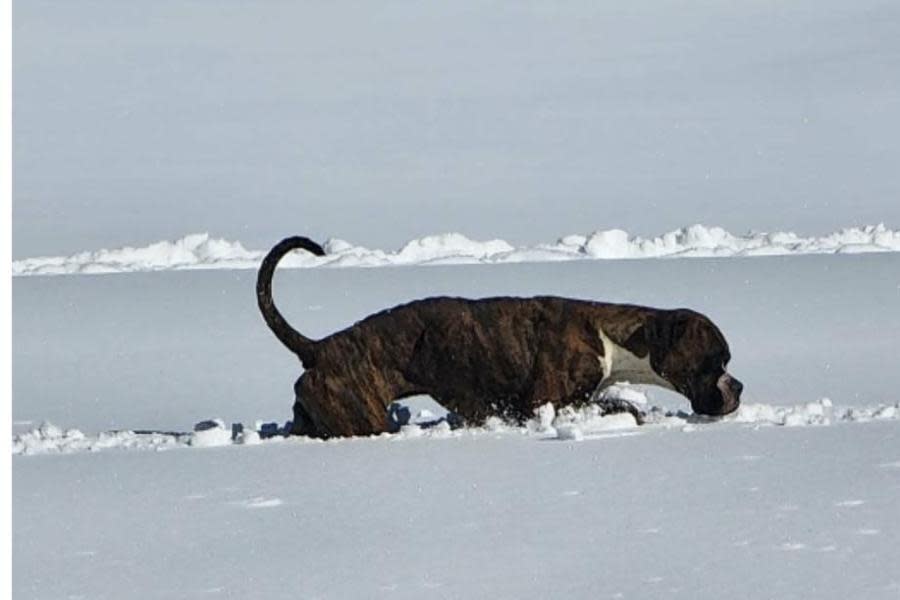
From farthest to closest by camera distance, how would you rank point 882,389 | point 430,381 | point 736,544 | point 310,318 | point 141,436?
point 310,318
point 882,389
point 141,436
point 430,381
point 736,544

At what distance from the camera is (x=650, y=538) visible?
6.56 metres

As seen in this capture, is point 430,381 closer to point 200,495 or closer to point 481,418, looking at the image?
point 481,418

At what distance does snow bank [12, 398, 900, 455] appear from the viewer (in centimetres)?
954

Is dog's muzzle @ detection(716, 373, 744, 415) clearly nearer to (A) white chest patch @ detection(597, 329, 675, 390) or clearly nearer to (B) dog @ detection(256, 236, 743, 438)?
(B) dog @ detection(256, 236, 743, 438)

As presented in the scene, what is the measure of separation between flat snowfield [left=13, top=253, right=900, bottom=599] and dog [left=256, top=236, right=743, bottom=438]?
240mm

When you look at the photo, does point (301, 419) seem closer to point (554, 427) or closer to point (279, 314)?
point (279, 314)

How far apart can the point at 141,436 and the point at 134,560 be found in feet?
13.4

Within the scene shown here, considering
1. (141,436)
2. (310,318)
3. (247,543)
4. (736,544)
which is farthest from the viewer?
(310,318)

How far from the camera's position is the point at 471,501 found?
7.54 meters

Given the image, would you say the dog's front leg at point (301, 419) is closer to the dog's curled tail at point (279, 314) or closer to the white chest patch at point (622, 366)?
the dog's curled tail at point (279, 314)

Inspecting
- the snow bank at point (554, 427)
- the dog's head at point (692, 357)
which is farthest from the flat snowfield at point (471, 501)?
the dog's head at point (692, 357)

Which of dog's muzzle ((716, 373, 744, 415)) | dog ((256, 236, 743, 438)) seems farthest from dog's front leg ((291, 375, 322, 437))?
dog's muzzle ((716, 373, 744, 415))

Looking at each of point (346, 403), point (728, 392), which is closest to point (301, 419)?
point (346, 403)

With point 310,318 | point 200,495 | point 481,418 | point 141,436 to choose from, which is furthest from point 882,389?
point 310,318
